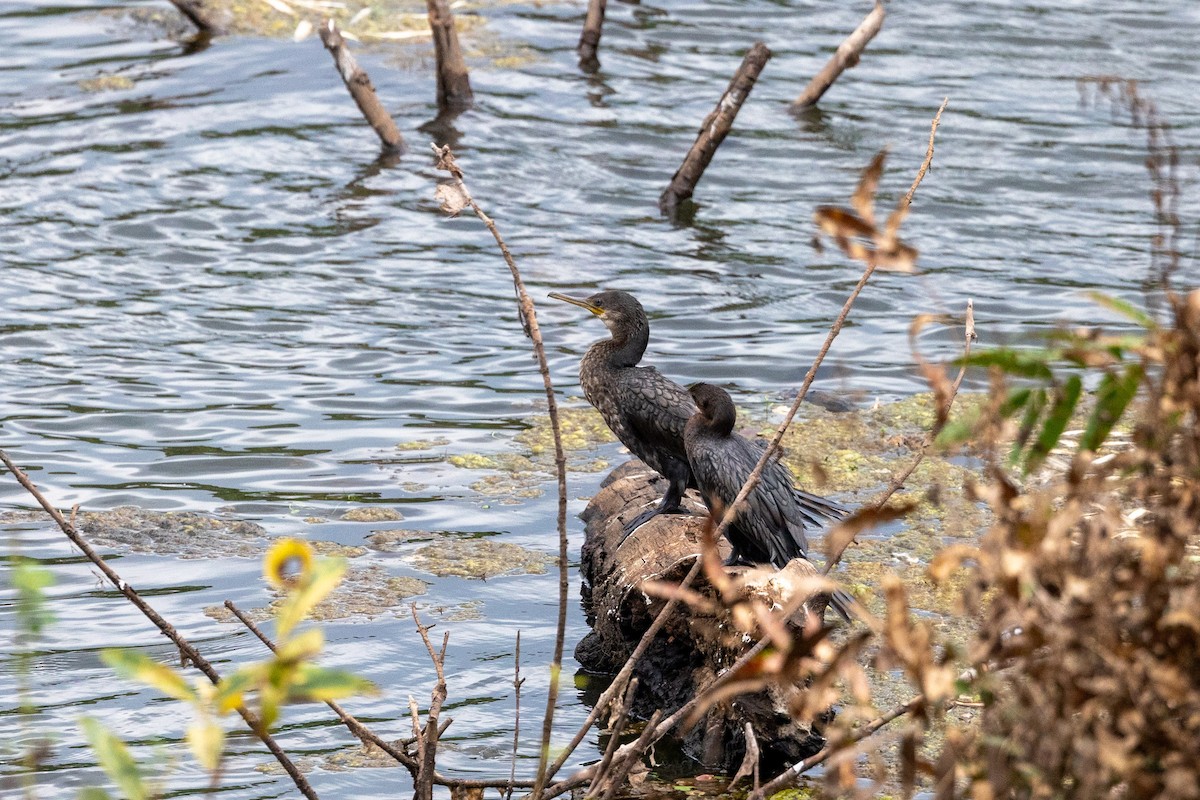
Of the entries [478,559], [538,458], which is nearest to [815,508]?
[478,559]

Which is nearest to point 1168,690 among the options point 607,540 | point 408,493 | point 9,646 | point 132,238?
point 607,540

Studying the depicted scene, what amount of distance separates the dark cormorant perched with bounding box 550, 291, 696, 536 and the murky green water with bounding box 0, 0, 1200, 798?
2.06 feet

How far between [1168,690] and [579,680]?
10.3ft

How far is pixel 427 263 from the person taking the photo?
9398 mm

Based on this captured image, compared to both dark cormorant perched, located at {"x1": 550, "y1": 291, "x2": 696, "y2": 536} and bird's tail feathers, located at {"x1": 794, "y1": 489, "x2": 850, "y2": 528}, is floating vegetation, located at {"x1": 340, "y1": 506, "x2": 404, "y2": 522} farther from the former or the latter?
bird's tail feathers, located at {"x1": 794, "y1": 489, "x2": 850, "y2": 528}

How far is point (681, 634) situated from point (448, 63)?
26.8 ft

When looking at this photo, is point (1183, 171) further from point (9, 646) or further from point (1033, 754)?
point (1033, 754)

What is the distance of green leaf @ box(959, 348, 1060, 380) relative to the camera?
1775mm

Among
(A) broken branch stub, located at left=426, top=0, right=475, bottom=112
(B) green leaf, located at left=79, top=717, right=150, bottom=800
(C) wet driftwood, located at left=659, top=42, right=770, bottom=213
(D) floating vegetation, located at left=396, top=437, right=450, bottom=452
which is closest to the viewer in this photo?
(B) green leaf, located at left=79, top=717, right=150, bottom=800

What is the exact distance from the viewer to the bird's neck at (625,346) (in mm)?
5652

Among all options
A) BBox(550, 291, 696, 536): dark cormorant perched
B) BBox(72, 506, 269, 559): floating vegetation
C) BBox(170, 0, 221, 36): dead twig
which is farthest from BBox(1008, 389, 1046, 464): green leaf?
BBox(170, 0, 221, 36): dead twig

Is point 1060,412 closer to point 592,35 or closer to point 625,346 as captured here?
point 625,346

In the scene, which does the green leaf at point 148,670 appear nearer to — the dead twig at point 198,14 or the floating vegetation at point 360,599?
the floating vegetation at point 360,599

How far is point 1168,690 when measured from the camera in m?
1.62
